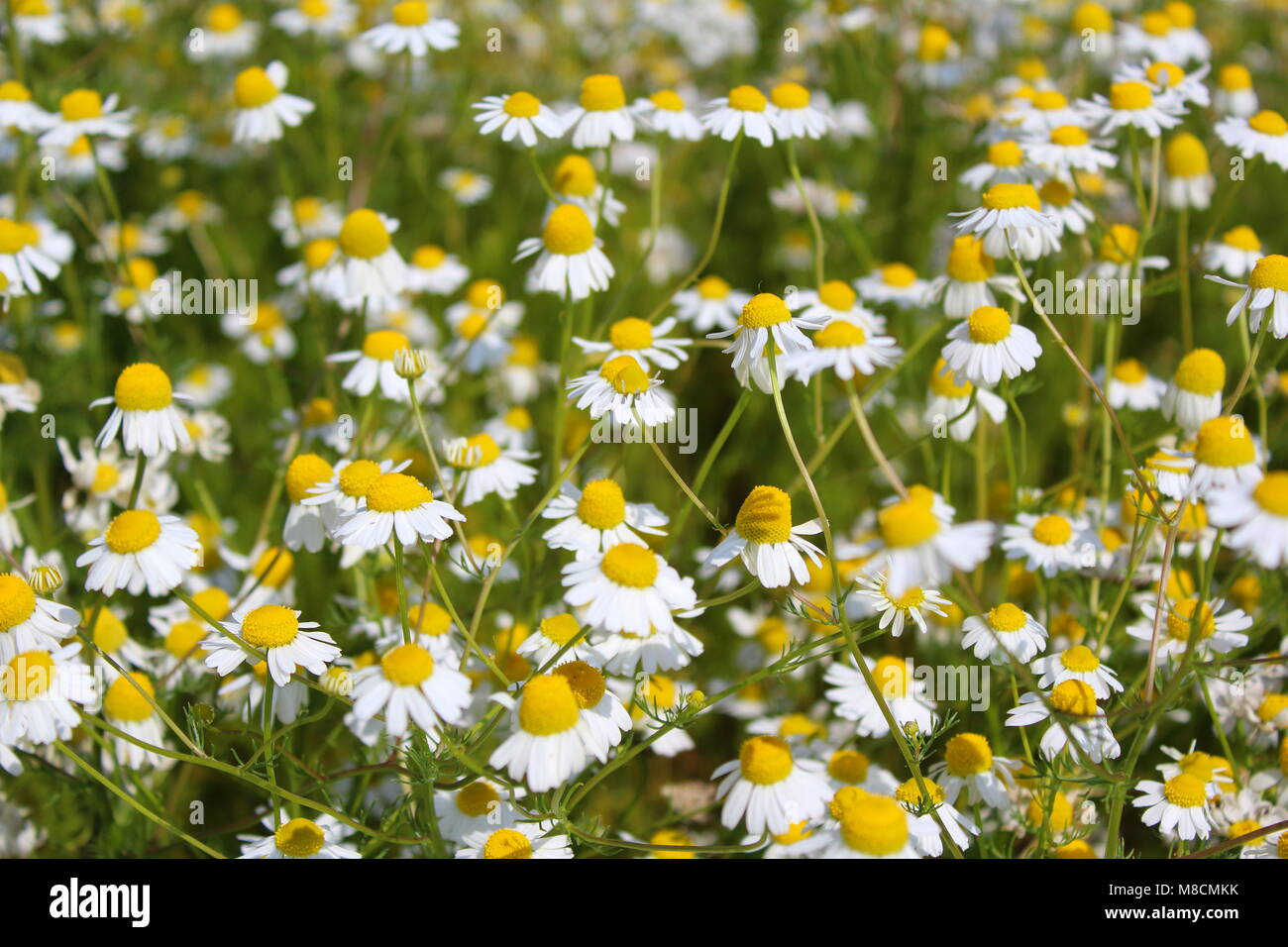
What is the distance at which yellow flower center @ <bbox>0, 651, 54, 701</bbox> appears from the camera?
5.84 feet

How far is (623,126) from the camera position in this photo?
252 cm

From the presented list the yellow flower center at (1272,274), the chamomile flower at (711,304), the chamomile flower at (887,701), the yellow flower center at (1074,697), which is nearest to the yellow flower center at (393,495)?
the chamomile flower at (887,701)

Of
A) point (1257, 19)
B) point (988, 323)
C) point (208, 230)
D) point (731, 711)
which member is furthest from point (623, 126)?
point (1257, 19)

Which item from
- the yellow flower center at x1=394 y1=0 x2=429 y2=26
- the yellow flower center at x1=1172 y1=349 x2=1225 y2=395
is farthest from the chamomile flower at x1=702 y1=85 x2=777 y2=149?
the yellow flower center at x1=1172 y1=349 x2=1225 y2=395

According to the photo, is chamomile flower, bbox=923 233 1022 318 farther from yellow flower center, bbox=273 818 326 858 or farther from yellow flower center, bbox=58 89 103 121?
yellow flower center, bbox=58 89 103 121

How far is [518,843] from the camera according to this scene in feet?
5.85

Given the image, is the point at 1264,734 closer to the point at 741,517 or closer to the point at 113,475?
the point at 741,517

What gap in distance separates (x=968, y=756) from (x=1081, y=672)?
25cm

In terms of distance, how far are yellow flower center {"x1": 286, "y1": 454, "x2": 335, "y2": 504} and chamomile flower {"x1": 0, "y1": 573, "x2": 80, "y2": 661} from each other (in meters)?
0.44

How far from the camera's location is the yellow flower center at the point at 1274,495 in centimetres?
147

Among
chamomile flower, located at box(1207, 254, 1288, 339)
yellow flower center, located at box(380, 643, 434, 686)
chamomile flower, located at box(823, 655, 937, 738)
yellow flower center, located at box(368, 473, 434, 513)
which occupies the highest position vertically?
chamomile flower, located at box(1207, 254, 1288, 339)

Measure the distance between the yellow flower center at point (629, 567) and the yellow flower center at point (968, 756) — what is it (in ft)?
2.21

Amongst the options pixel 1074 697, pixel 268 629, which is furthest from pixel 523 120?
pixel 1074 697

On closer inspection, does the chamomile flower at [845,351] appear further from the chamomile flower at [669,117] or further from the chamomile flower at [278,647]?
the chamomile flower at [278,647]
